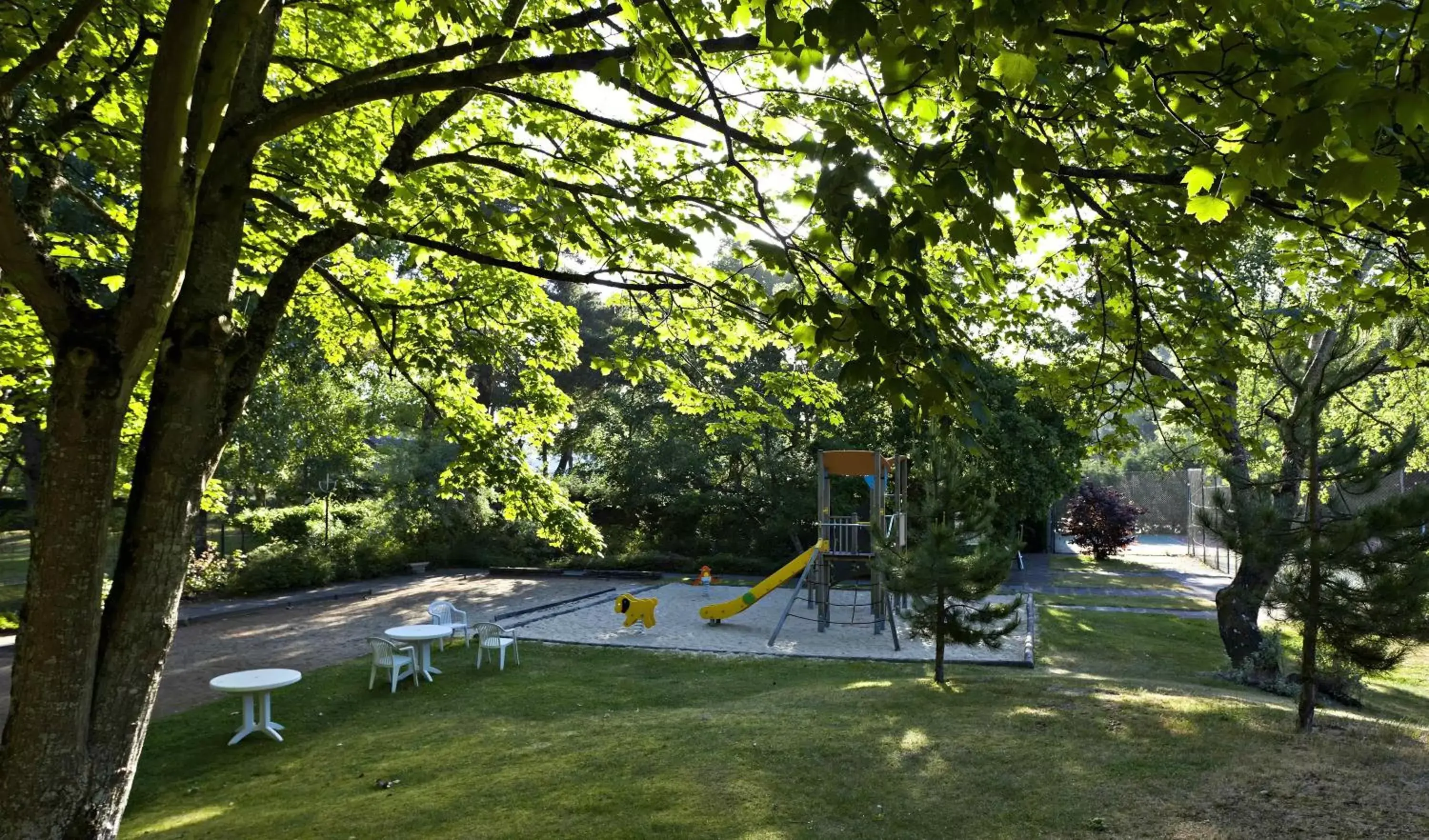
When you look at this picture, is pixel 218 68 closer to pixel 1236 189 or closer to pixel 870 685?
pixel 1236 189

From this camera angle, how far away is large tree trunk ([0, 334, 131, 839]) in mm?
3250

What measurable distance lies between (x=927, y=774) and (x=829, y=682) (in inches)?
173

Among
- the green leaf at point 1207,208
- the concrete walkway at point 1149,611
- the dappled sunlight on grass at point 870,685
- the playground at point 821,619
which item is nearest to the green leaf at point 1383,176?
the green leaf at point 1207,208

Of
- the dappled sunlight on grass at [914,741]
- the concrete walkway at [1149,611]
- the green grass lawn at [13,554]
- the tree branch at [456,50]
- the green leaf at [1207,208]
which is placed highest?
the tree branch at [456,50]

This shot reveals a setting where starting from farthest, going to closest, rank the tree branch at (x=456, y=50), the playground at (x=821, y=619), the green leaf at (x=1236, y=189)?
1. the playground at (x=821, y=619)
2. the tree branch at (x=456, y=50)
3. the green leaf at (x=1236, y=189)

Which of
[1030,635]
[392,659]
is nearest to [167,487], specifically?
[392,659]

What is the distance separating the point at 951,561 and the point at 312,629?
11.5 meters

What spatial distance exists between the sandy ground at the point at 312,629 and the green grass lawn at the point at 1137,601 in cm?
1053

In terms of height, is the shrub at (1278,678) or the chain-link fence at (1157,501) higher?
the chain-link fence at (1157,501)

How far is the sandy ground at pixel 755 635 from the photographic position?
12836mm

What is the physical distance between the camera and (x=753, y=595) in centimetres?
1500

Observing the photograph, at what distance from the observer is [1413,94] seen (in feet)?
6.56

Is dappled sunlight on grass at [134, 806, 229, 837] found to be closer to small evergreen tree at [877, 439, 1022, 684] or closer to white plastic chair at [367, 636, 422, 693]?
white plastic chair at [367, 636, 422, 693]

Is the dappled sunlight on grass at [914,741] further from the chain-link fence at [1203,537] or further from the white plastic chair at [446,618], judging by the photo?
the chain-link fence at [1203,537]
